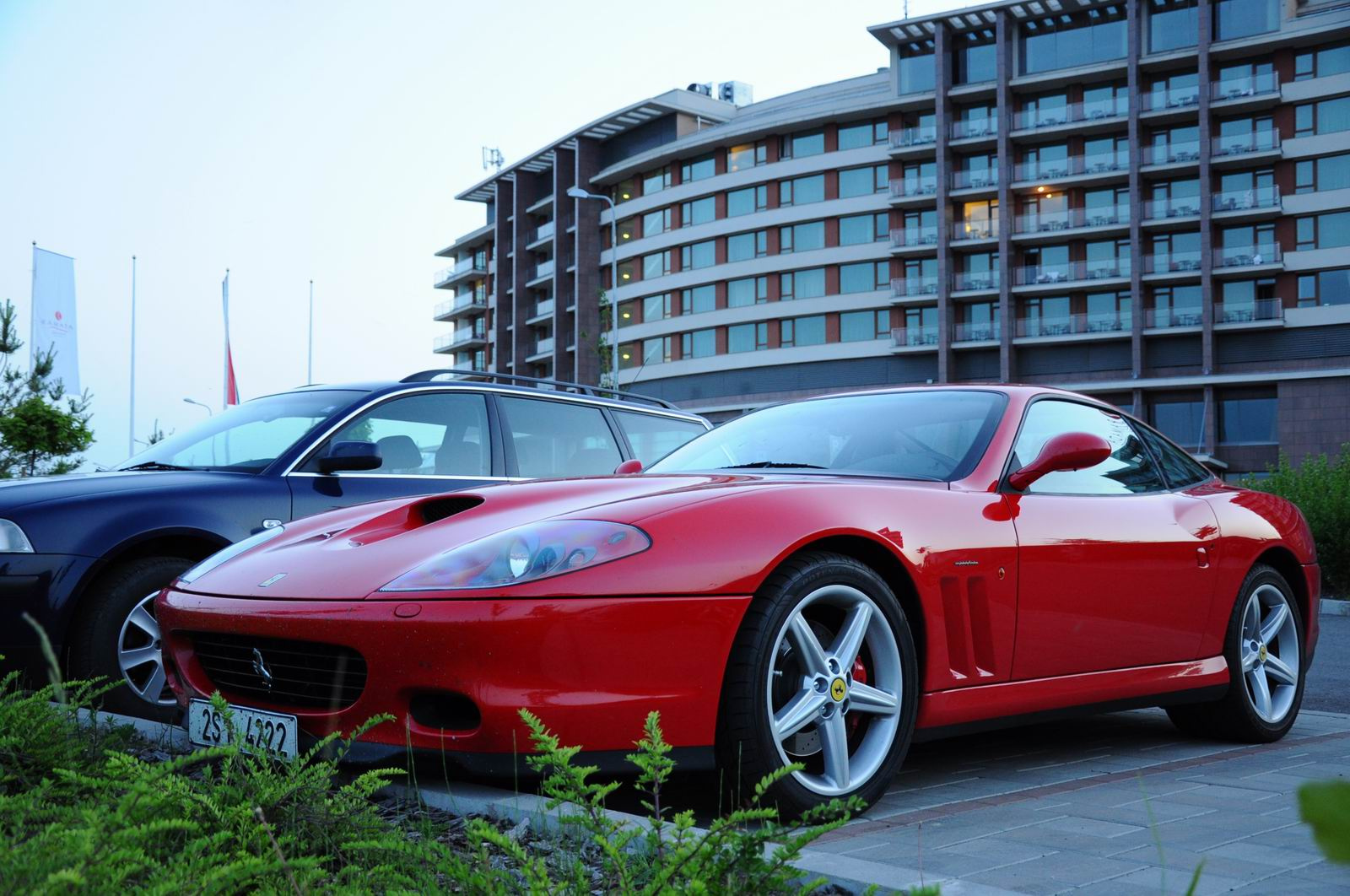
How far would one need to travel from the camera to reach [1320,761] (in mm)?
4566

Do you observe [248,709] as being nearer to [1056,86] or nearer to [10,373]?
[10,373]

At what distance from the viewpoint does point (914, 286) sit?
192 ft

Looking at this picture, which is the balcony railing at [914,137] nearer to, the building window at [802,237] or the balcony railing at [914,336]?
the building window at [802,237]

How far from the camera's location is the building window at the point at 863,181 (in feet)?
197

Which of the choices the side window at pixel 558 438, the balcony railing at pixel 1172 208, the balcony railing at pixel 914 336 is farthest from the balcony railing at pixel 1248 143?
the side window at pixel 558 438

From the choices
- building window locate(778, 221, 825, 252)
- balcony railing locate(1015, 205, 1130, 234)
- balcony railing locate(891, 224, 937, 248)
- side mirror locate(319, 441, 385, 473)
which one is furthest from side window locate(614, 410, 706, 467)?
building window locate(778, 221, 825, 252)

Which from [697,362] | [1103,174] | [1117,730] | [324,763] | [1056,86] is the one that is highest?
[1056,86]

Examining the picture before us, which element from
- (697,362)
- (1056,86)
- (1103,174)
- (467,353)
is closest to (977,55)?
(1056,86)

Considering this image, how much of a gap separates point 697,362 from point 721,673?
2497 inches

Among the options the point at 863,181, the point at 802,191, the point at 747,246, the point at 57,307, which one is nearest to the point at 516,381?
the point at 57,307

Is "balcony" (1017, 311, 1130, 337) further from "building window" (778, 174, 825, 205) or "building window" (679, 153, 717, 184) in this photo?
"building window" (679, 153, 717, 184)

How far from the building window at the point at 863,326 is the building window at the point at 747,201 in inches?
310

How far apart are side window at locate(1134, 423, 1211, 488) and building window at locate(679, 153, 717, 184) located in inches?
2456

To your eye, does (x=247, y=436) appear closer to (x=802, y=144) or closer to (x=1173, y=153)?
(x=1173, y=153)
